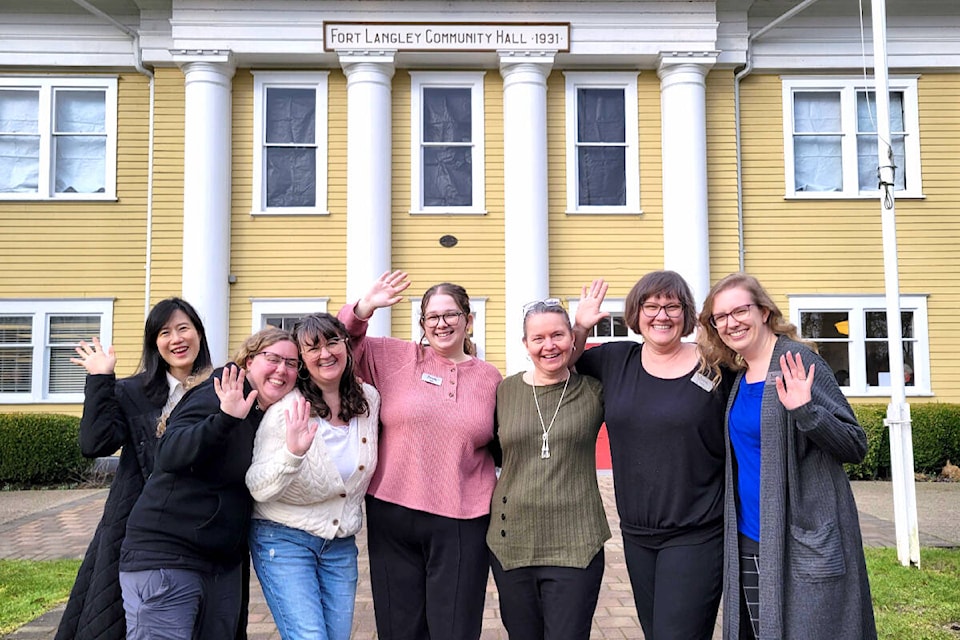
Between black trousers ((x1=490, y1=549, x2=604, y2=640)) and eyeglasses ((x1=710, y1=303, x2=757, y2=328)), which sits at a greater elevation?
eyeglasses ((x1=710, y1=303, x2=757, y2=328))

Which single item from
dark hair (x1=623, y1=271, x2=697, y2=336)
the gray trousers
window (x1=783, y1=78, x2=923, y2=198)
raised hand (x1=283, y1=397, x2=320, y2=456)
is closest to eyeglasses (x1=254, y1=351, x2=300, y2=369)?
raised hand (x1=283, y1=397, x2=320, y2=456)

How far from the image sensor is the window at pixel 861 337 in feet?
42.5

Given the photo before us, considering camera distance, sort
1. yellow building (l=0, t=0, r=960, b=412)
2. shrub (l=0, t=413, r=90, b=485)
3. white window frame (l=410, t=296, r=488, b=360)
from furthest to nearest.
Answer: white window frame (l=410, t=296, r=488, b=360)
yellow building (l=0, t=0, r=960, b=412)
shrub (l=0, t=413, r=90, b=485)

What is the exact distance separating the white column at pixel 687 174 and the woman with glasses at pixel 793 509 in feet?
31.3

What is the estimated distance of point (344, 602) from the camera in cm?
328

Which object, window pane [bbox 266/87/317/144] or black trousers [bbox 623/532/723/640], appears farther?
window pane [bbox 266/87/317/144]

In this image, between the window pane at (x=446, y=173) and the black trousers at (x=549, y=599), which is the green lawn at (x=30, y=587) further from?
the window pane at (x=446, y=173)

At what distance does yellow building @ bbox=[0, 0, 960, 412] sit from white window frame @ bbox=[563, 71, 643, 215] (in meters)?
0.05

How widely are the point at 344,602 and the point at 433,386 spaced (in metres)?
0.94

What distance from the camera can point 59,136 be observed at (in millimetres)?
12891

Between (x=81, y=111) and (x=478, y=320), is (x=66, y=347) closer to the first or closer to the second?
(x=81, y=111)

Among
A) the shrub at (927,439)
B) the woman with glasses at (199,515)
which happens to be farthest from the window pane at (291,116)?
the woman with glasses at (199,515)

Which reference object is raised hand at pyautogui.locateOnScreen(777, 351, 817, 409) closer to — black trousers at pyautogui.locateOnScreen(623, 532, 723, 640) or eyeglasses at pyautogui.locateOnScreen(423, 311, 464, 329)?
black trousers at pyautogui.locateOnScreen(623, 532, 723, 640)

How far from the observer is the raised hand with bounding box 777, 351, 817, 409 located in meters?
2.82
